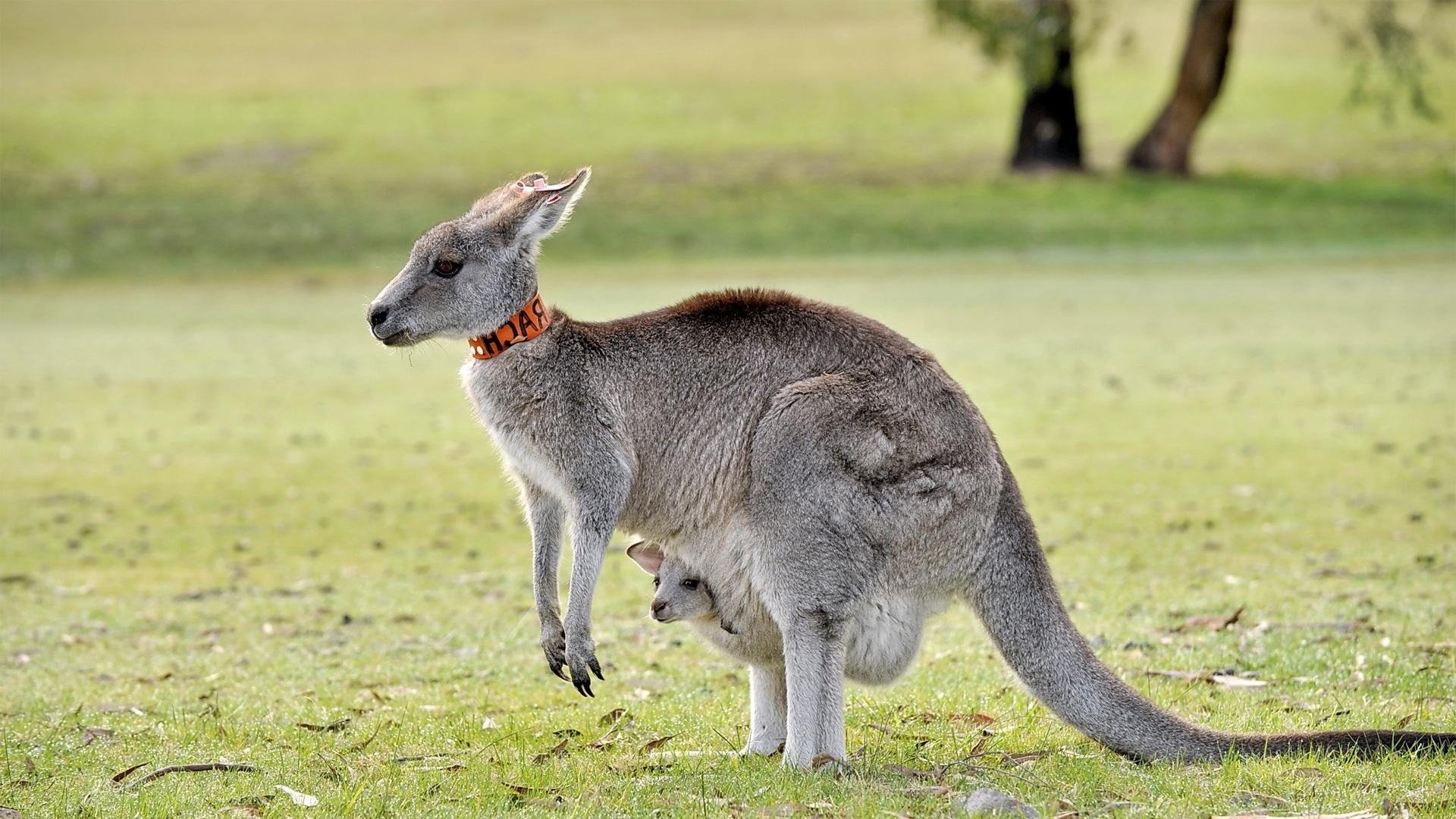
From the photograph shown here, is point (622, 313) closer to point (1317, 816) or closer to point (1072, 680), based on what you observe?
point (1072, 680)

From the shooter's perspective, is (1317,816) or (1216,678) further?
(1216,678)

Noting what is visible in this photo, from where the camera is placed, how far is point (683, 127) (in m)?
35.8

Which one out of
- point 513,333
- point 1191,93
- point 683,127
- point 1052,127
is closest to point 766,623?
point 513,333

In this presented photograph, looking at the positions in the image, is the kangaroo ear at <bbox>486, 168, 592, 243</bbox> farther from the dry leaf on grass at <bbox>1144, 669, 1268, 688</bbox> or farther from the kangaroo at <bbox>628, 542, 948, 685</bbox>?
the dry leaf on grass at <bbox>1144, 669, 1268, 688</bbox>

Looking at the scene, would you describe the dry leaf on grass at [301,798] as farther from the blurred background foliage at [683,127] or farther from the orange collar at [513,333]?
the blurred background foliage at [683,127]

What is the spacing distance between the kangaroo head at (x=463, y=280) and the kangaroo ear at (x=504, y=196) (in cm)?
9

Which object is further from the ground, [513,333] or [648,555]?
[513,333]

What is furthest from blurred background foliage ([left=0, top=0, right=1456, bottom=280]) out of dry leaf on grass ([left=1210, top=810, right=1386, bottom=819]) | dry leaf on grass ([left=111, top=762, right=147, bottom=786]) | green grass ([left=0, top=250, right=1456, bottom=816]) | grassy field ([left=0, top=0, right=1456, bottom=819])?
dry leaf on grass ([left=1210, top=810, right=1386, bottom=819])

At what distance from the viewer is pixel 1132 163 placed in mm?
29359

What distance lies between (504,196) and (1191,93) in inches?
967

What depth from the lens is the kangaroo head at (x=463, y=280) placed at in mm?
5250

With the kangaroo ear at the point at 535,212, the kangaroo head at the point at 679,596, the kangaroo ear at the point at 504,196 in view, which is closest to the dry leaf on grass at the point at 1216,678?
the kangaroo head at the point at 679,596

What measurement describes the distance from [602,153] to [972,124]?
8495 mm

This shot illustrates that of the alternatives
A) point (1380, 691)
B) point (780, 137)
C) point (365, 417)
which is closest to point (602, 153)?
point (780, 137)
